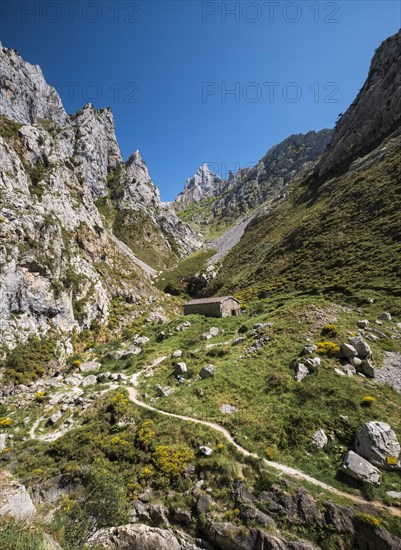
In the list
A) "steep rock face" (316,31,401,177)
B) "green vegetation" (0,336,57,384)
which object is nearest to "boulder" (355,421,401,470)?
"green vegetation" (0,336,57,384)

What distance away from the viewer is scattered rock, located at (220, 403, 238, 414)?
19641 millimetres

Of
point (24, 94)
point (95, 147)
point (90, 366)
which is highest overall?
point (24, 94)

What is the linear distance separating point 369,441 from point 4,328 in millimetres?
38329

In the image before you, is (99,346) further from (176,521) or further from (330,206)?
(330,206)

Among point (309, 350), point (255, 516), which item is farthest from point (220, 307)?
point (255, 516)

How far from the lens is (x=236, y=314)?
46844 millimetres

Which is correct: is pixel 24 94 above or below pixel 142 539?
above

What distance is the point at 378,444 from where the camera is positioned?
14.4 m

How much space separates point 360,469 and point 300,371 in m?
7.89

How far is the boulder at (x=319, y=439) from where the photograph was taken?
620 inches

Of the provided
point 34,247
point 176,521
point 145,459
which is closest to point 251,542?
point 176,521

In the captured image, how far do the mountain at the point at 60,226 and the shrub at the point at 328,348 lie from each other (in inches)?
1379

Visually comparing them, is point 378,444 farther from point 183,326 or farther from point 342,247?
point 342,247

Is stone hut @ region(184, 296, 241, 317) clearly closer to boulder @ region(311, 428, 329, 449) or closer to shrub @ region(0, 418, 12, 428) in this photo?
boulder @ region(311, 428, 329, 449)
